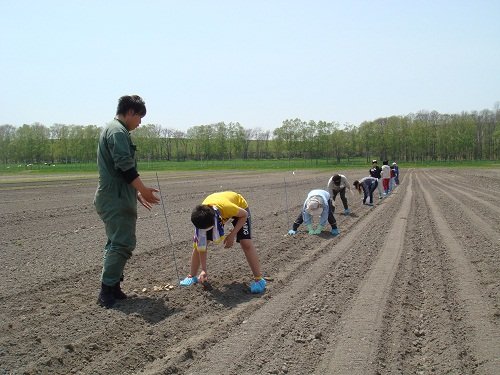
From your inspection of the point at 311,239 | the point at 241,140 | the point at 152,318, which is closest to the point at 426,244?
the point at 311,239

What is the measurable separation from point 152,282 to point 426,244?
5511 mm

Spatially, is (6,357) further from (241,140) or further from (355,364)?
(241,140)

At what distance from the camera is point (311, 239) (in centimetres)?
984

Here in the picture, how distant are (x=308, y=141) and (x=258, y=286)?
100405mm

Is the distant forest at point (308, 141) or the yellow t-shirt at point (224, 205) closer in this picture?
the yellow t-shirt at point (224, 205)

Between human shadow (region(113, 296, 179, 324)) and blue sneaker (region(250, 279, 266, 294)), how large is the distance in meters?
1.07

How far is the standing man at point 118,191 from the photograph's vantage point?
5.05 metres

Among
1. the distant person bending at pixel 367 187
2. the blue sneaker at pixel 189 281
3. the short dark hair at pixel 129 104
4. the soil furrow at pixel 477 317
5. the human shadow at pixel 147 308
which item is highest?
the short dark hair at pixel 129 104

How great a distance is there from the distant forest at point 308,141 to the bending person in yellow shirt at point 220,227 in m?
98.4

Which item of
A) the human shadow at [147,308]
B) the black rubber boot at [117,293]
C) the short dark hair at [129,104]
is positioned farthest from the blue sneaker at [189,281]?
the short dark hair at [129,104]

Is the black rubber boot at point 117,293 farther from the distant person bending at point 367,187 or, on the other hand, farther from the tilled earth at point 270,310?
the distant person bending at point 367,187

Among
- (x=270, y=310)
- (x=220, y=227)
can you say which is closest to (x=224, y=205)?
(x=220, y=227)

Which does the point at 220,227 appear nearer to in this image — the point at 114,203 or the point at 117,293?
the point at 114,203

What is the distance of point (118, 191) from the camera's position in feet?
17.1
